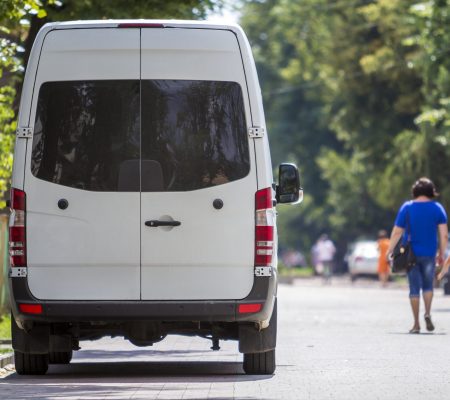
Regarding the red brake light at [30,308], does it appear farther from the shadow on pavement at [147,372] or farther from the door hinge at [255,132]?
the door hinge at [255,132]

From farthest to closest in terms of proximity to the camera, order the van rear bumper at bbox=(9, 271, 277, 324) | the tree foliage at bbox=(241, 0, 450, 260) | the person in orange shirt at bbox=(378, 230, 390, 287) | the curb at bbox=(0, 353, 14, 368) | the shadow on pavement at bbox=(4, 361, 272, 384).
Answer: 1. the person in orange shirt at bbox=(378, 230, 390, 287)
2. the tree foliage at bbox=(241, 0, 450, 260)
3. the curb at bbox=(0, 353, 14, 368)
4. the shadow on pavement at bbox=(4, 361, 272, 384)
5. the van rear bumper at bbox=(9, 271, 277, 324)

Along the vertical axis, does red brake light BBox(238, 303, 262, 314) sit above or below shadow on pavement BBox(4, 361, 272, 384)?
above

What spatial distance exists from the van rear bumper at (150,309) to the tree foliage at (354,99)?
23202 mm

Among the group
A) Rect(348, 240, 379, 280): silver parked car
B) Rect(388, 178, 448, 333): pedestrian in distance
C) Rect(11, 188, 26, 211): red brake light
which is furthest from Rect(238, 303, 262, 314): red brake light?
Rect(348, 240, 379, 280): silver parked car

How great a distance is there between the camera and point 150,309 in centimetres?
1148

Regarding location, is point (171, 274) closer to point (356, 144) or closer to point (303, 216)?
point (356, 144)

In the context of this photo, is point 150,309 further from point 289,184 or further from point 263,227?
point 289,184

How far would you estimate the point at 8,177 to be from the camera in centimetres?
2045

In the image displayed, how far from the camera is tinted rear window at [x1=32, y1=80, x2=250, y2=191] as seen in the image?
1159 centimetres

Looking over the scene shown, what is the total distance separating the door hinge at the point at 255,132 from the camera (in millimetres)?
11531

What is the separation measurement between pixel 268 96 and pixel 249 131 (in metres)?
59.1

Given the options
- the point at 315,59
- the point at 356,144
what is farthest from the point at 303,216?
the point at 356,144

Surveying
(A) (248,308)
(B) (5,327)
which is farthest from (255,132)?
(B) (5,327)

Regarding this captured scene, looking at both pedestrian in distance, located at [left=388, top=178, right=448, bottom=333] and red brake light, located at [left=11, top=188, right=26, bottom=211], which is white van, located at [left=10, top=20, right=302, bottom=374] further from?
pedestrian in distance, located at [left=388, top=178, right=448, bottom=333]
